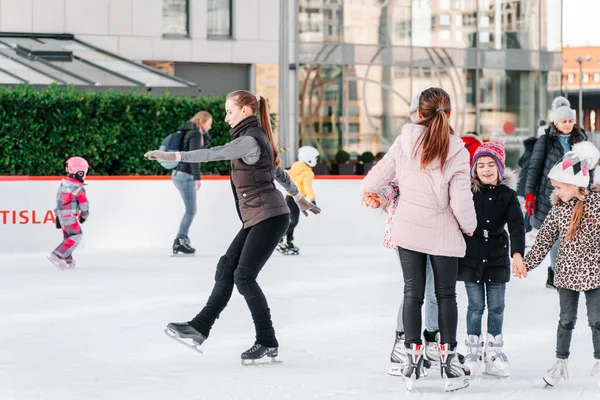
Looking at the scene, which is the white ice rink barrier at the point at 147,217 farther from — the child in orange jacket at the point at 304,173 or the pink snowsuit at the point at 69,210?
the pink snowsuit at the point at 69,210

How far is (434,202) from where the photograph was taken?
17.6ft

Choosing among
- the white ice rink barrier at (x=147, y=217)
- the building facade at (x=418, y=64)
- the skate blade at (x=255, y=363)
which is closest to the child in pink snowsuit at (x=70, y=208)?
the white ice rink barrier at (x=147, y=217)

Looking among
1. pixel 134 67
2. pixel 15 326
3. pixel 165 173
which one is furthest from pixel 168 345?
pixel 134 67

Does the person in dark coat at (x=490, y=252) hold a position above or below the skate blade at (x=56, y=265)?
above

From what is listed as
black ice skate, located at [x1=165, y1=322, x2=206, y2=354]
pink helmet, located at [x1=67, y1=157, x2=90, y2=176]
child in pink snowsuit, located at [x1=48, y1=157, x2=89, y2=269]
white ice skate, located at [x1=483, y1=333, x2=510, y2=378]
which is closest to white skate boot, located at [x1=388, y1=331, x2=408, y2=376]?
white ice skate, located at [x1=483, y1=333, x2=510, y2=378]

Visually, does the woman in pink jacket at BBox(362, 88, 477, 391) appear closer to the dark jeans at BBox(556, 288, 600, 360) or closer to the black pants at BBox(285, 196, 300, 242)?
the dark jeans at BBox(556, 288, 600, 360)

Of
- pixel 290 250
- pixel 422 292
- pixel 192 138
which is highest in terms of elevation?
pixel 192 138

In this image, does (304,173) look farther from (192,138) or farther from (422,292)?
(422,292)

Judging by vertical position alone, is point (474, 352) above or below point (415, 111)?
below

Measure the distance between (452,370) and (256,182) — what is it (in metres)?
1.47

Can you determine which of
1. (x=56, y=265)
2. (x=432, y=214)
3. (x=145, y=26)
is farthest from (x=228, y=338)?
(x=145, y=26)

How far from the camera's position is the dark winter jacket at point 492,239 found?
5730 mm

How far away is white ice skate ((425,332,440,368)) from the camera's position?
230 inches

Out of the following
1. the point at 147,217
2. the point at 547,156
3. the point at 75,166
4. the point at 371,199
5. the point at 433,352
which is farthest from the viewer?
the point at 147,217
